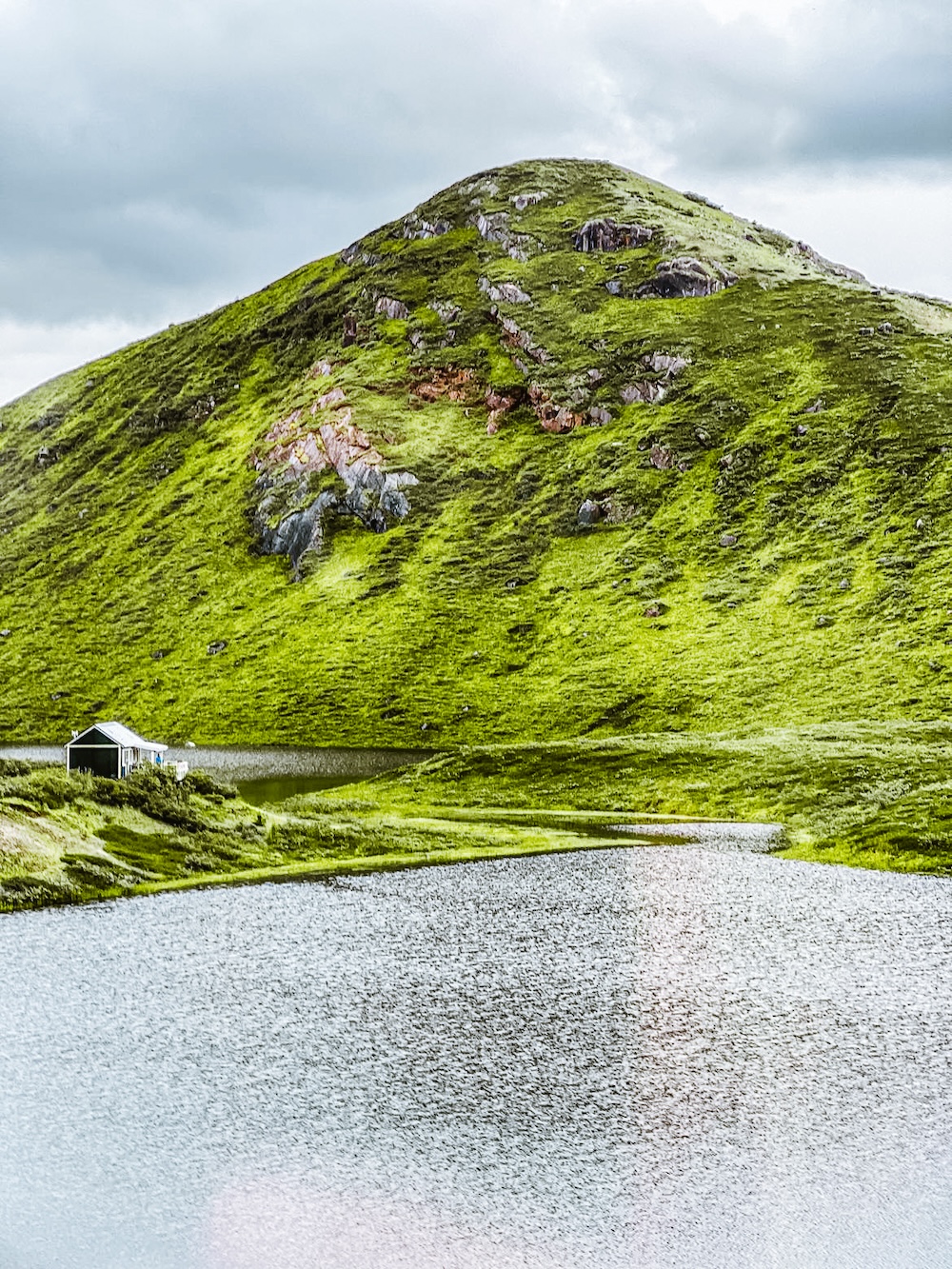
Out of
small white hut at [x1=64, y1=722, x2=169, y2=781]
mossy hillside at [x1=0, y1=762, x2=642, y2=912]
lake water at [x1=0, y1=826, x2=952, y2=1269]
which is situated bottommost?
lake water at [x1=0, y1=826, x2=952, y2=1269]

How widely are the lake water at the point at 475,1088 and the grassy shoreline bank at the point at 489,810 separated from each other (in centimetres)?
1149

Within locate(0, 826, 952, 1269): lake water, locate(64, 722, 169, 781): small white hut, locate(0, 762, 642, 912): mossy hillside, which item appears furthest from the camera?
locate(64, 722, 169, 781): small white hut

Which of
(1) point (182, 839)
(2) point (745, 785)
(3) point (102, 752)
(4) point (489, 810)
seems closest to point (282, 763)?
(3) point (102, 752)

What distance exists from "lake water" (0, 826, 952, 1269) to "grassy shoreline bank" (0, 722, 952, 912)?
11486 mm

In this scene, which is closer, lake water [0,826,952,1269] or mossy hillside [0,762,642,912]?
lake water [0,826,952,1269]

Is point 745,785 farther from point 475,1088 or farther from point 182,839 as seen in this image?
point 475,1088

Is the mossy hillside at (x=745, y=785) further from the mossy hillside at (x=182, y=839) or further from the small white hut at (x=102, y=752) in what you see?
the small white hut at (x=102, y=752)

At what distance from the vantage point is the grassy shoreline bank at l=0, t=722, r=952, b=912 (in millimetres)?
67625

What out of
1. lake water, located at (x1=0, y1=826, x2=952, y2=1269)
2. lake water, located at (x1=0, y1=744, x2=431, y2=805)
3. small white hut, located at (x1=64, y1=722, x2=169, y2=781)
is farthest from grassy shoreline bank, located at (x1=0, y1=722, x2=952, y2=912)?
lake water, located at (x1=0, y1=826, x2=952, y2=1269)

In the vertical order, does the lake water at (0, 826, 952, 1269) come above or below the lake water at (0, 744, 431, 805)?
below

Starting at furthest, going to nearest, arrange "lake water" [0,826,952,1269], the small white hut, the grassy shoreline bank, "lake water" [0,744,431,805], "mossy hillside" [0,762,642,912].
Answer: "lake water" [0,744,431,805] < the small white hut < the grassy shoreline bank < "mossy hillside" [0,762,642,912] < "lake water" [0,826,952,1269]

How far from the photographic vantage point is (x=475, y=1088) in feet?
109

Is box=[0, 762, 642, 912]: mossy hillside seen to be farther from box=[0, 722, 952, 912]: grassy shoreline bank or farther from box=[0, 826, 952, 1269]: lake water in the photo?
box=[0, 826, 952, 1269]: lake water

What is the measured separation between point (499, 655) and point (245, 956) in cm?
13176
